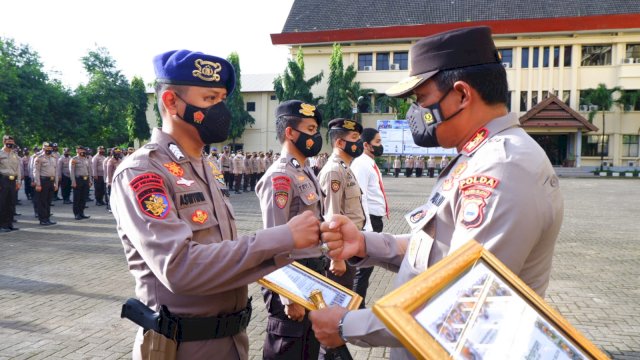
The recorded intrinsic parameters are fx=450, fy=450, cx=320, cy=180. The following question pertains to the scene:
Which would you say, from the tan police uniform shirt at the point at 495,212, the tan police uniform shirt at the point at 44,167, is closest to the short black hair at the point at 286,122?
the tan police uniform shirt at the point at 495,212

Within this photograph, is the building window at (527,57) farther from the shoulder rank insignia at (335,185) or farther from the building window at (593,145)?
the shoulder rank insignia at (335,185)

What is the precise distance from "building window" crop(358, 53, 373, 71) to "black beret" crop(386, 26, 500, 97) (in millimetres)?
41462

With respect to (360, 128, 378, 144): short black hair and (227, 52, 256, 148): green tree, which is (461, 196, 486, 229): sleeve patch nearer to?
(360, 128, 378, 144): short black hair

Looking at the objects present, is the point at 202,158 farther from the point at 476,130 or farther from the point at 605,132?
the point at 605,132

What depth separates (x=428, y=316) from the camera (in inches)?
41.2

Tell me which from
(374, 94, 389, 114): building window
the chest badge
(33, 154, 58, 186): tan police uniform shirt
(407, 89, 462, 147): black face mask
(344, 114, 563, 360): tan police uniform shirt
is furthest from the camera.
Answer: (374, 94, 389, 114): building window

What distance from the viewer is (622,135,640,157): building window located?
38281 mm

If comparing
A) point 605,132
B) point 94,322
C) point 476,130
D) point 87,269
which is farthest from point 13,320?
point 605,132

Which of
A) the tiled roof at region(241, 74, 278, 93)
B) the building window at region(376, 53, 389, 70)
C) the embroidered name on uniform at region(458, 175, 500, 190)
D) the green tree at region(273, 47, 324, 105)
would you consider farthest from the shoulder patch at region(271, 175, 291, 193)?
the tiled roof at region(241, 74, 278, 93)

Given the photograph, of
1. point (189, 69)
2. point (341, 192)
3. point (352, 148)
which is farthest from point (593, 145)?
point (189, 69)

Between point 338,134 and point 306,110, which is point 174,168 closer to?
point 306,110

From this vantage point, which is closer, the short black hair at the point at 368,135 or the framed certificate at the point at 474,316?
the framed certificate at the point at 474,316

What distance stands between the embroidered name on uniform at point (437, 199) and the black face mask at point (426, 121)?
331 millimetres

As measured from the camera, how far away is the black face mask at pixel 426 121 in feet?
6.65
